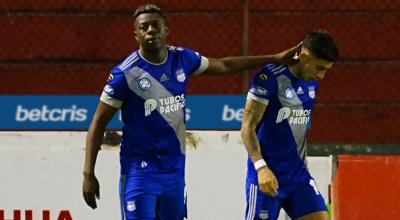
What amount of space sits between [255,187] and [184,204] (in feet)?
1.69

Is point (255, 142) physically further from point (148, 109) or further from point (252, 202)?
point (148, 109)

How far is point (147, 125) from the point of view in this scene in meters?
5.65

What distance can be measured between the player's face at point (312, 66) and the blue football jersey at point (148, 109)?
28.7 inches

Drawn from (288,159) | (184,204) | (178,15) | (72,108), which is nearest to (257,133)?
(288,159)

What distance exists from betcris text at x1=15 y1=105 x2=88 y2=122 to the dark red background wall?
0.77m

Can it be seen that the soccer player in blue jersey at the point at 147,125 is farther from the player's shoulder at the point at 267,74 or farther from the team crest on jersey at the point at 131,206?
the player's shoulder at the point at 267,74

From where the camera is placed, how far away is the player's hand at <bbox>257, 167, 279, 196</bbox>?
5.61 meters

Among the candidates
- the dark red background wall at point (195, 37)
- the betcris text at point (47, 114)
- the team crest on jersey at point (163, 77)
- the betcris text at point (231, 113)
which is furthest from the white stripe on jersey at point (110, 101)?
the dark red background wall at point (195, 37)

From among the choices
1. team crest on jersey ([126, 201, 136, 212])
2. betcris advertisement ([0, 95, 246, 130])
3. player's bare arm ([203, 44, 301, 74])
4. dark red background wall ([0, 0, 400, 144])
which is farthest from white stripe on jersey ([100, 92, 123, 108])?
dark red background wall ([0, 0, 400, 144])

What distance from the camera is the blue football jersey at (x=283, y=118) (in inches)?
234

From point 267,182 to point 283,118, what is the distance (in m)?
0.54

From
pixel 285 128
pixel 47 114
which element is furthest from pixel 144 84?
pixel 47 114

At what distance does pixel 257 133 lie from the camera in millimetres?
6086

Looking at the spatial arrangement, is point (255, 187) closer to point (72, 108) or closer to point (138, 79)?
point (138, 79)
